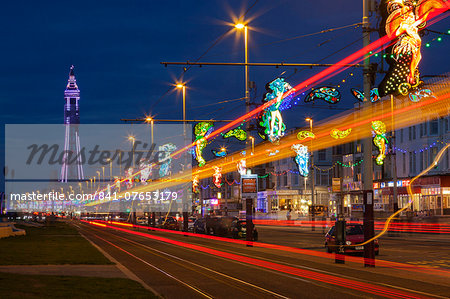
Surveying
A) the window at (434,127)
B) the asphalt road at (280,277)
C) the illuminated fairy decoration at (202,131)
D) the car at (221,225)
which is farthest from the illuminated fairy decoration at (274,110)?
the window at (434,127)

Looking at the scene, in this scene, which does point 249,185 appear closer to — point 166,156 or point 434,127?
point 166,156

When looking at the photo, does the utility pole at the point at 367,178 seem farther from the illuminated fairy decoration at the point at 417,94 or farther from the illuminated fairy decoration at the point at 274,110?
the illuminated fairy decoration at the point at 274,110

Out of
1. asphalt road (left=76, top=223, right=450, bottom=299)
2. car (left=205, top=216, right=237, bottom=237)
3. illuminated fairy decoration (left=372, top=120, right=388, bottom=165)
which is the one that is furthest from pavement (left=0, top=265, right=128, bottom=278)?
car (left=205, top=216, right=237, bottom=237)

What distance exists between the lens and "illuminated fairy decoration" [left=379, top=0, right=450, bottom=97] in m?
20.5

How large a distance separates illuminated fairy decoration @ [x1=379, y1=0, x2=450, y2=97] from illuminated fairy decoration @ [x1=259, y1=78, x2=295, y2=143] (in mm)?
11679

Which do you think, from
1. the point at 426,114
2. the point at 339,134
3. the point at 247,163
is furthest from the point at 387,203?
the point at 247,163

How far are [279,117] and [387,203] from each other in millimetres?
52691

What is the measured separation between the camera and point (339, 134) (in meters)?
49.6

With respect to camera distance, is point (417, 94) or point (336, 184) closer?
point (417, 94)

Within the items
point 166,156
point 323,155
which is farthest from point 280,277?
point 323,155

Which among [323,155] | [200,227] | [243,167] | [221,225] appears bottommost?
[200,227]

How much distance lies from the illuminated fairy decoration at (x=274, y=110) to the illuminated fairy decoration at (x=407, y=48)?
1168 centimetres

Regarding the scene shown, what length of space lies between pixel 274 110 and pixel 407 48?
512 inches

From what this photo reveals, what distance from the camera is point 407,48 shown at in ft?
67.3
